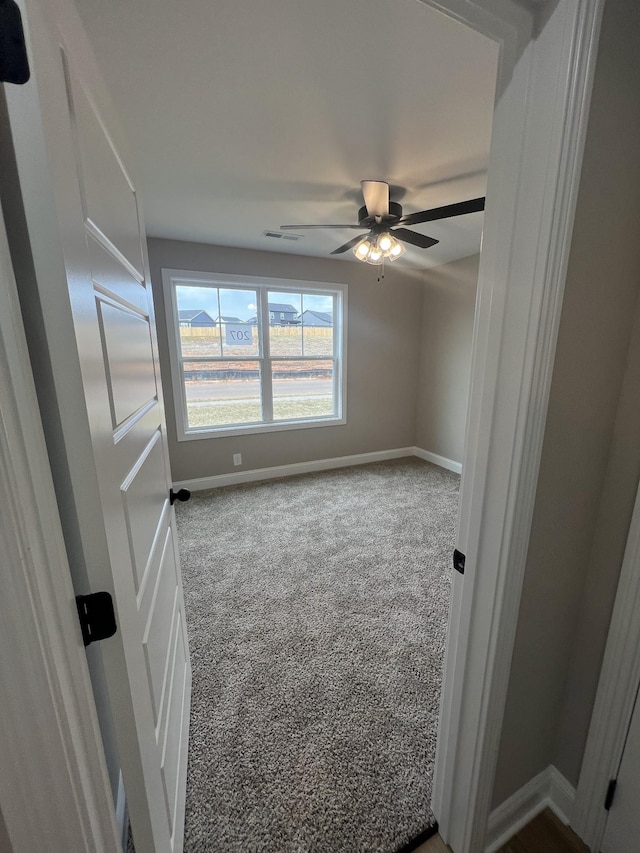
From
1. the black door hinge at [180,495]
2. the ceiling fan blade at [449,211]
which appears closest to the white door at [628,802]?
the black door hinge at [180,495]

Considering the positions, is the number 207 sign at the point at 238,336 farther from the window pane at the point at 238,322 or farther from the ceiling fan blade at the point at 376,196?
the ceiling fan blade at the point at 376,196

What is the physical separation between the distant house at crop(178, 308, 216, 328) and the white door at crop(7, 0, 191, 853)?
2.51 meters

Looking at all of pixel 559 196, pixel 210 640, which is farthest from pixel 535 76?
pixel 210 640

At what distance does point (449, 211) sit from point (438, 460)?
10.2 feet

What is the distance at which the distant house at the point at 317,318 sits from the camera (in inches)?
153

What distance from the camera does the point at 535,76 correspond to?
66cm

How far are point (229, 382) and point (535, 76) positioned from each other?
3.31m

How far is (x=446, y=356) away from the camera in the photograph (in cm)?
416

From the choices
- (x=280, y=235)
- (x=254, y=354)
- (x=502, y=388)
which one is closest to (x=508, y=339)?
(x=502, y=388)

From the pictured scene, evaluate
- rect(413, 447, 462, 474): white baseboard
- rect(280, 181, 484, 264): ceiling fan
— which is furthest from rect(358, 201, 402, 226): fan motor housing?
rect(413, 447, 462, 474): white baseboard

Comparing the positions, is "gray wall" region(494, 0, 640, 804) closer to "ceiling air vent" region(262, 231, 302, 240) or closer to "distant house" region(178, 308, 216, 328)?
"ceiling air vent" region(262, 231, 302, 240)

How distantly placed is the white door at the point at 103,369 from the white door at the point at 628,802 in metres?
1.23

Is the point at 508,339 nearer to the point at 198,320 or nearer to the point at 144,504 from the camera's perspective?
the point at 144,504

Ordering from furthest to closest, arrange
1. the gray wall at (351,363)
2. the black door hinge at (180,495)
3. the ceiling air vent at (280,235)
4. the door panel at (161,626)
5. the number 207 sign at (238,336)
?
1. the number 207 sign at (238,336)
2. the gray wall at (351,363)
3. the ceiling air vent at (280,235)
4. the black door hinge at (180,495)
5. the door panel at (161,626)
